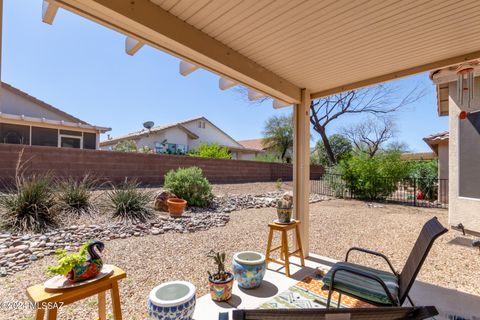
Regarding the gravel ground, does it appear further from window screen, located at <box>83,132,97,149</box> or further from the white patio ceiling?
window screen, located at <box>83,132,97,149</box>

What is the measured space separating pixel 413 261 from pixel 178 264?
260cm

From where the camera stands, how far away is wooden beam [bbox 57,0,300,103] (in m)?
1.66

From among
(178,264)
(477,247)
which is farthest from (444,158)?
(178,264)

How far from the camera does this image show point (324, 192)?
11.2 meters

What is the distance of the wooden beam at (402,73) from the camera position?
2.53 metres

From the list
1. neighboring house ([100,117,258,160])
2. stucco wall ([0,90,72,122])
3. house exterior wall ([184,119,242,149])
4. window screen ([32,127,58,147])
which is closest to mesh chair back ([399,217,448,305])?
window screen ([32,127,58,147])

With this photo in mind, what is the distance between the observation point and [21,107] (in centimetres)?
1104

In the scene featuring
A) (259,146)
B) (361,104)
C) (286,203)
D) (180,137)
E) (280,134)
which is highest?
(361,104)

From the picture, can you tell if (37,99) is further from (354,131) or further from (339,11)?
(354,131)

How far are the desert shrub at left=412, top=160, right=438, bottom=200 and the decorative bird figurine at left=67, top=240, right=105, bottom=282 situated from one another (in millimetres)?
11061

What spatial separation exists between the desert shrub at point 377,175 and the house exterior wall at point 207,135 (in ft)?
39.6

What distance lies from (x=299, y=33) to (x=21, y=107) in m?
13.6

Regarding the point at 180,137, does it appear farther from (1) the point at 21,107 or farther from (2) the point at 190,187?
(2) the point at 190,187

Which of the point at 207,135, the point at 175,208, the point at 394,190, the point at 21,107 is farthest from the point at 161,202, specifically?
the point at 207,135
